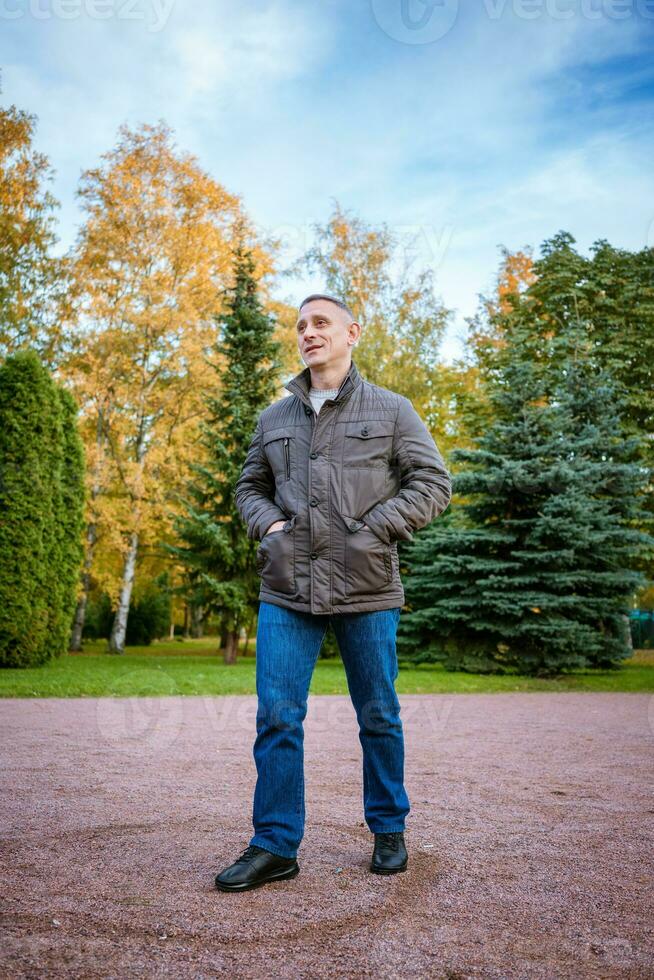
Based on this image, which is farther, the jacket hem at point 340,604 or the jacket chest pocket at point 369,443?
the jacket chest pocket at point 369,443

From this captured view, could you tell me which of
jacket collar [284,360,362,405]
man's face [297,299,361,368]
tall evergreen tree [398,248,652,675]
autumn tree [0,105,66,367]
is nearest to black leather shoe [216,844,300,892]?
jacket collar [284,360,362,405]

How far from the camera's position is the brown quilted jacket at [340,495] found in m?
2.85

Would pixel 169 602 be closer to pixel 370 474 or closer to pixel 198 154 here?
pixel 198 154

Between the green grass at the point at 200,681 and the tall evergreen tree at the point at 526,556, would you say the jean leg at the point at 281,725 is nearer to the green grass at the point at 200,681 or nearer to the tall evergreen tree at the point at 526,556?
the green grass at the point at 200,681

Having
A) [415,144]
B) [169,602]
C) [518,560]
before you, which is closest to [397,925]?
[415,144]

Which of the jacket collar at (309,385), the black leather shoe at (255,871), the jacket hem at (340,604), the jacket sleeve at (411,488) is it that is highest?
the jacket collar at (309,385)

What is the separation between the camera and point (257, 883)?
2.59 metres

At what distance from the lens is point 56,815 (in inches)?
140

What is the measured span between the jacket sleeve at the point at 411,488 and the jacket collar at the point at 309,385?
0.22 m

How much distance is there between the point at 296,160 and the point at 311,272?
13.6 metres

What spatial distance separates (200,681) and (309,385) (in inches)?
325

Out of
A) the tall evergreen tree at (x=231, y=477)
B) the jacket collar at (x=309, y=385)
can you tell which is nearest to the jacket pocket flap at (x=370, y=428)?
the jacket collar at (x=309, y=385)

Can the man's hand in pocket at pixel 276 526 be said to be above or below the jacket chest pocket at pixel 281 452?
below

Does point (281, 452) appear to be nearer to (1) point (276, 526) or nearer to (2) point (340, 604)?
(1) point (276, 526)
